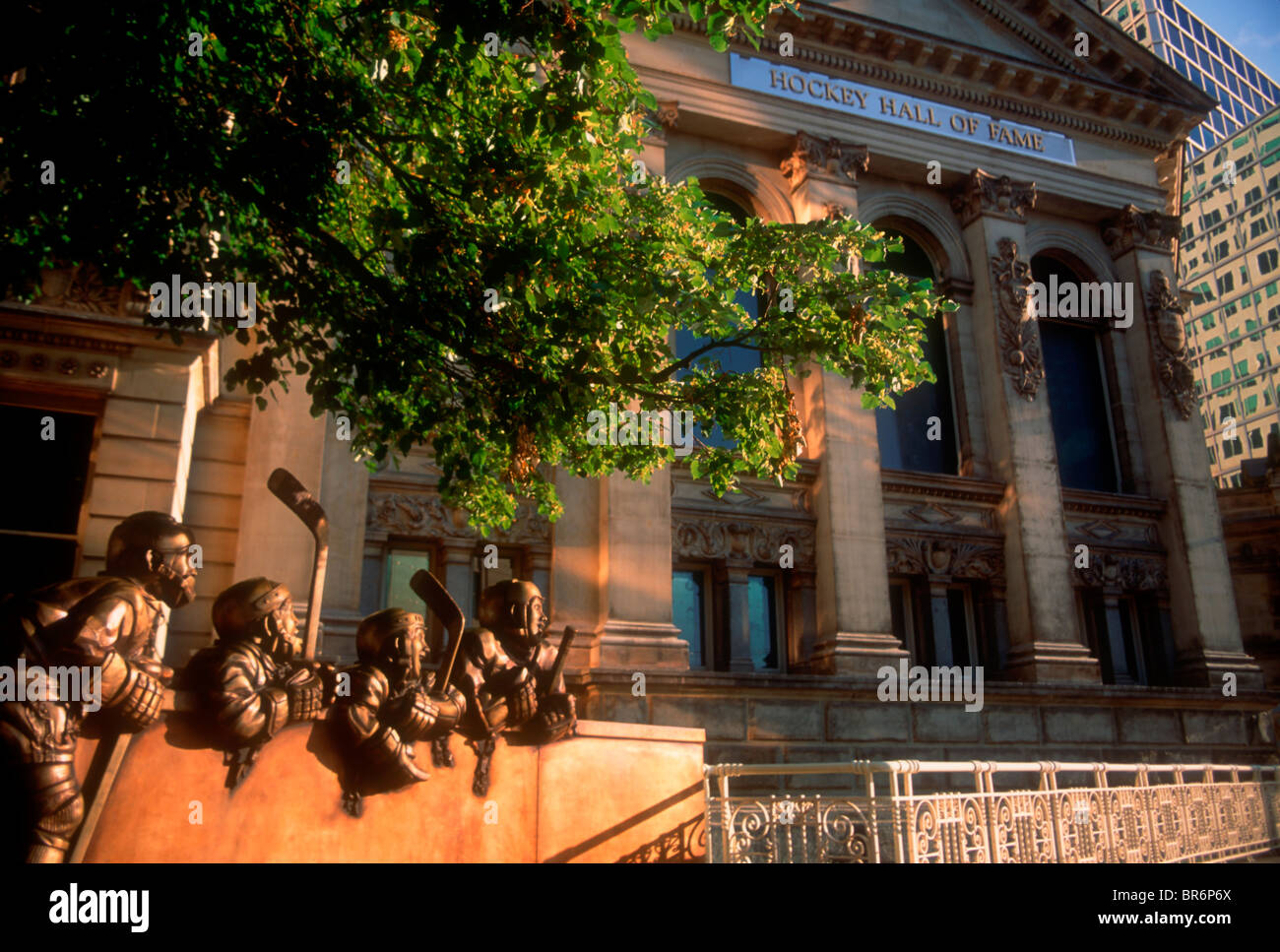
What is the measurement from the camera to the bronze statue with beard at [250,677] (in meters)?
5.48

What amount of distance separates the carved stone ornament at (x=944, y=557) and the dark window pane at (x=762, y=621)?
263 centimetres

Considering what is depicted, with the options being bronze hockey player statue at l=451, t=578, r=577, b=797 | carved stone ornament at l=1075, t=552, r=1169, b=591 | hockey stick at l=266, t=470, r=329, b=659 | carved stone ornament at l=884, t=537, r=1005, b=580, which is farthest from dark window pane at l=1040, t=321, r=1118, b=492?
hockey stick at l=266, t=470, r=329, b=659

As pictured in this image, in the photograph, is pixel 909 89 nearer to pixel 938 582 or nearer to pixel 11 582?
pixel 938 582

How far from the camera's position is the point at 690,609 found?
18.2 metres

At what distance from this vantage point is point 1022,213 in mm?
22375

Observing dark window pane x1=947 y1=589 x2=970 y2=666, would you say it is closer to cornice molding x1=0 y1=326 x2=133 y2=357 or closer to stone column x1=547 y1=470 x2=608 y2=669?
stone column x1=547 y1=470 x2=608 y2=669

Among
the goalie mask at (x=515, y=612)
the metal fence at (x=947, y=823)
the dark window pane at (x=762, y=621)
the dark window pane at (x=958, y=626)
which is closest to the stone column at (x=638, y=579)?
the dark window pane at (x=762, y=621)

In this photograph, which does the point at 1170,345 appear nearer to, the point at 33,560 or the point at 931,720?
the point at 931,720

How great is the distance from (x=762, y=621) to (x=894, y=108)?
12.3 meters

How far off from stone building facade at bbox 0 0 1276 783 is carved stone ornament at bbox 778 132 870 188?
71mm

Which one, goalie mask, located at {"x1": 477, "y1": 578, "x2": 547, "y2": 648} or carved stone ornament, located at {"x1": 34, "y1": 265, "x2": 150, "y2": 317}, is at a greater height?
carved stone ornament, located at {"x1": 34, "y1": 265, "x2": 150, "y2": 317}

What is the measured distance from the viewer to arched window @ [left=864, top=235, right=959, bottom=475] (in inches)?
824

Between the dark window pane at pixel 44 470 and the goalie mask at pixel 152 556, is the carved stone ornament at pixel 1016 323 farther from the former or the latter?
the goalie mask at pixel 152 556

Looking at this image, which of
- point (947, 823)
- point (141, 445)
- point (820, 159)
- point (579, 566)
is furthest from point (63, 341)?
point (820, 159)
